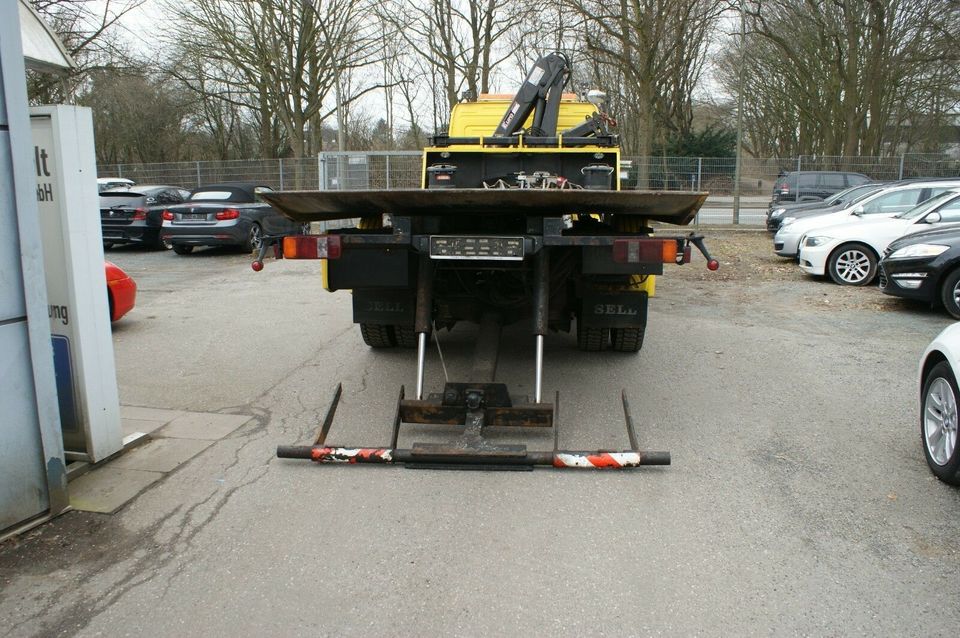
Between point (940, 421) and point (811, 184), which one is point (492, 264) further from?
point (811, 184)

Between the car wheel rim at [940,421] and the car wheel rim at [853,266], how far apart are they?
27.0ft

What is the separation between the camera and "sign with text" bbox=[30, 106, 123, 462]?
437 cm

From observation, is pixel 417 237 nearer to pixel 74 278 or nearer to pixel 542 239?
pixel 542 239

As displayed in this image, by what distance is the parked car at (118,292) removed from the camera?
844 centimetres

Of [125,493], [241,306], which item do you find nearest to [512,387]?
[125,493]

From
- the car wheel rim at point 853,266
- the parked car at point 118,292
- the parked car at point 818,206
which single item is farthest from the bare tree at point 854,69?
the parked car at point 118,292

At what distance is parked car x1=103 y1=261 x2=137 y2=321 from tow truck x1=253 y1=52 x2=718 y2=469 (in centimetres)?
332

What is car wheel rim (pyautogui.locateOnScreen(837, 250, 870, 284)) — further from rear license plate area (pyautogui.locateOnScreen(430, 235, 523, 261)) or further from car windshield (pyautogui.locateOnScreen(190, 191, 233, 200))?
car windshield (pyautogui.locateOnScreen(190, 191, 233, 200))

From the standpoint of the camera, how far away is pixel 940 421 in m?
4.40

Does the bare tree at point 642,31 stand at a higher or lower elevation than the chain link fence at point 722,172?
higher

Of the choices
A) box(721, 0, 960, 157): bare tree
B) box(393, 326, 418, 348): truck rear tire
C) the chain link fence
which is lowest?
box(393, 326, 418, 348): truck rear tire

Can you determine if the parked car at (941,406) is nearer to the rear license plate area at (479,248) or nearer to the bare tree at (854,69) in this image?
the rear license plate area at (479,248)

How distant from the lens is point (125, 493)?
4.21 meters

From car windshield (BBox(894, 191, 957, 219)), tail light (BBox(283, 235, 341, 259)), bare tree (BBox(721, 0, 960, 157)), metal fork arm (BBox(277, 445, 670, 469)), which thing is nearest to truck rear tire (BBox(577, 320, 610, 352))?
metal fork arm (BBox(277, 445, 670, 469))
